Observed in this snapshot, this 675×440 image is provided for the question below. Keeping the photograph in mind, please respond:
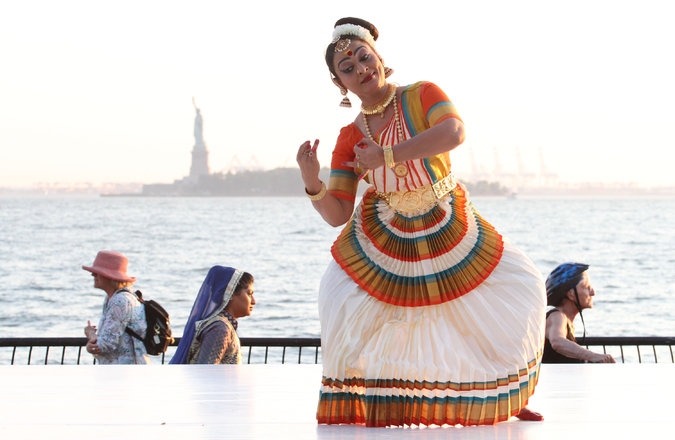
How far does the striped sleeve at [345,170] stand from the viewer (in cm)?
393

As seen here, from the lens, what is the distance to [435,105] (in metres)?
3.71

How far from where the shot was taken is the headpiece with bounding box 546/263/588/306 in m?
6.02

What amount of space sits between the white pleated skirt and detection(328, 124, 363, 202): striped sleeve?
39cm

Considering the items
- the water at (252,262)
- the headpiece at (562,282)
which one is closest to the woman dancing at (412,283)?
the headpiece at (562,282)

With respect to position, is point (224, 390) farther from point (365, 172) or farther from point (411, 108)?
point (411, 108)

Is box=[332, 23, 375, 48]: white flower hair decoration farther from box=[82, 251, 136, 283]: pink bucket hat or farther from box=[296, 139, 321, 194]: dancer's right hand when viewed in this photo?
box=[82, 251, 136, 283]: pink bucket hat

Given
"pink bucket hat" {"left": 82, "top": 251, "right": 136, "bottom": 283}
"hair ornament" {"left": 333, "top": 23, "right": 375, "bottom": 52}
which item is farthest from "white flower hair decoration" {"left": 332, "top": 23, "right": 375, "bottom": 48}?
"pink bucket hat" {"left": 82, "top": 251, "right": 136, "bottom": 283}

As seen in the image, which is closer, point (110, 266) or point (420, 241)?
point (420, 241)

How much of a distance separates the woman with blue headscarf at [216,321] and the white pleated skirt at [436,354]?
5.73 ft

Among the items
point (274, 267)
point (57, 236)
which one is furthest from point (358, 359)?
point (57, 236)

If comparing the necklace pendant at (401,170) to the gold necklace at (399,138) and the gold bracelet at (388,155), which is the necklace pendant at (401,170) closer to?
the gold necklace at (399,138)

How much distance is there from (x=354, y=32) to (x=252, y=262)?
3206cm

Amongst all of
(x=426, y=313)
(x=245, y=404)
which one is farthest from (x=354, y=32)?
(x=245, y=404)

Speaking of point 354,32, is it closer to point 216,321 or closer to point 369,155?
point 369,155
